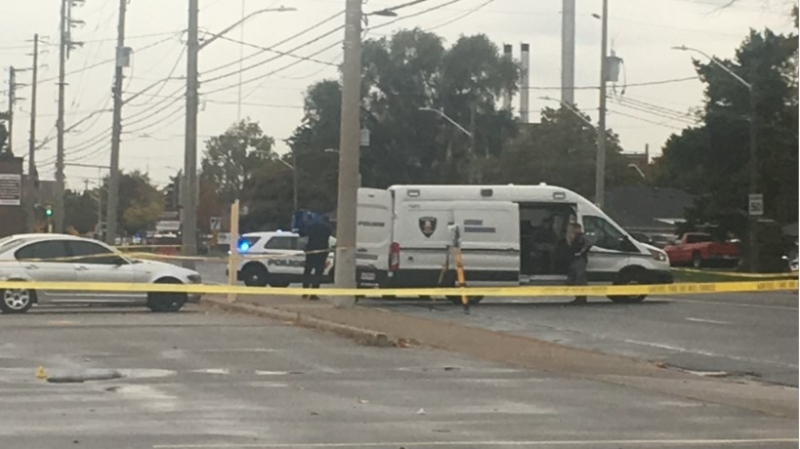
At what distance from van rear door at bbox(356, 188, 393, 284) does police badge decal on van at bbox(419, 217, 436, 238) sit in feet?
2.07

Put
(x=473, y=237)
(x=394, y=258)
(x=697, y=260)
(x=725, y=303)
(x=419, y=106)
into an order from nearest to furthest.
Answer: (x=394, y=258) → (x=473, y=237) → (x=725, y=303) → (x=419, y=106) → (x=697, y=260)

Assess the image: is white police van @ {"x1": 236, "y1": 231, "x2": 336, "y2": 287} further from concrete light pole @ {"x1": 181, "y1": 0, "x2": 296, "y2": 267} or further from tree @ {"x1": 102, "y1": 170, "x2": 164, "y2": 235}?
tree @ {"x1": 102, "y1": 170, "x2": 164, "y2": 235}

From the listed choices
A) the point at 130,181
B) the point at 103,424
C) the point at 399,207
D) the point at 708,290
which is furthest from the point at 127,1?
the point at 130,181

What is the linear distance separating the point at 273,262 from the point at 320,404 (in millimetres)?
20886

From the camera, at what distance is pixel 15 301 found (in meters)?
22.8

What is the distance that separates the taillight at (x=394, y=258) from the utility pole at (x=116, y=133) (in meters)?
18.8

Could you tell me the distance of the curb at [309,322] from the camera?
17688 mm

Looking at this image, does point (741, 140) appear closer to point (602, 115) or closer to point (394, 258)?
point (602, 115)

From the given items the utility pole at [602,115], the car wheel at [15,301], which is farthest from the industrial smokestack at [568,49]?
the car wheel at [15,301]

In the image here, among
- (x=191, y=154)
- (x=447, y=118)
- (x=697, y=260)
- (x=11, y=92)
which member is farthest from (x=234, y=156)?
(x=191, y=154)

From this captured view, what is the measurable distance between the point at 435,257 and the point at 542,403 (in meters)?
15.0

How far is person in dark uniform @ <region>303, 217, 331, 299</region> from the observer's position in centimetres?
2616

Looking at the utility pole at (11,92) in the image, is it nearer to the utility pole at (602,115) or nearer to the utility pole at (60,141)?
the utility pole at (60,141)

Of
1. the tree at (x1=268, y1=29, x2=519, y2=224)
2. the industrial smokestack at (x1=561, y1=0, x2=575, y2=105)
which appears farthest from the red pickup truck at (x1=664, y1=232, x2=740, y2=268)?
the industrial smokestack at (x1=561, y1=0, x2=575, y2=105)
